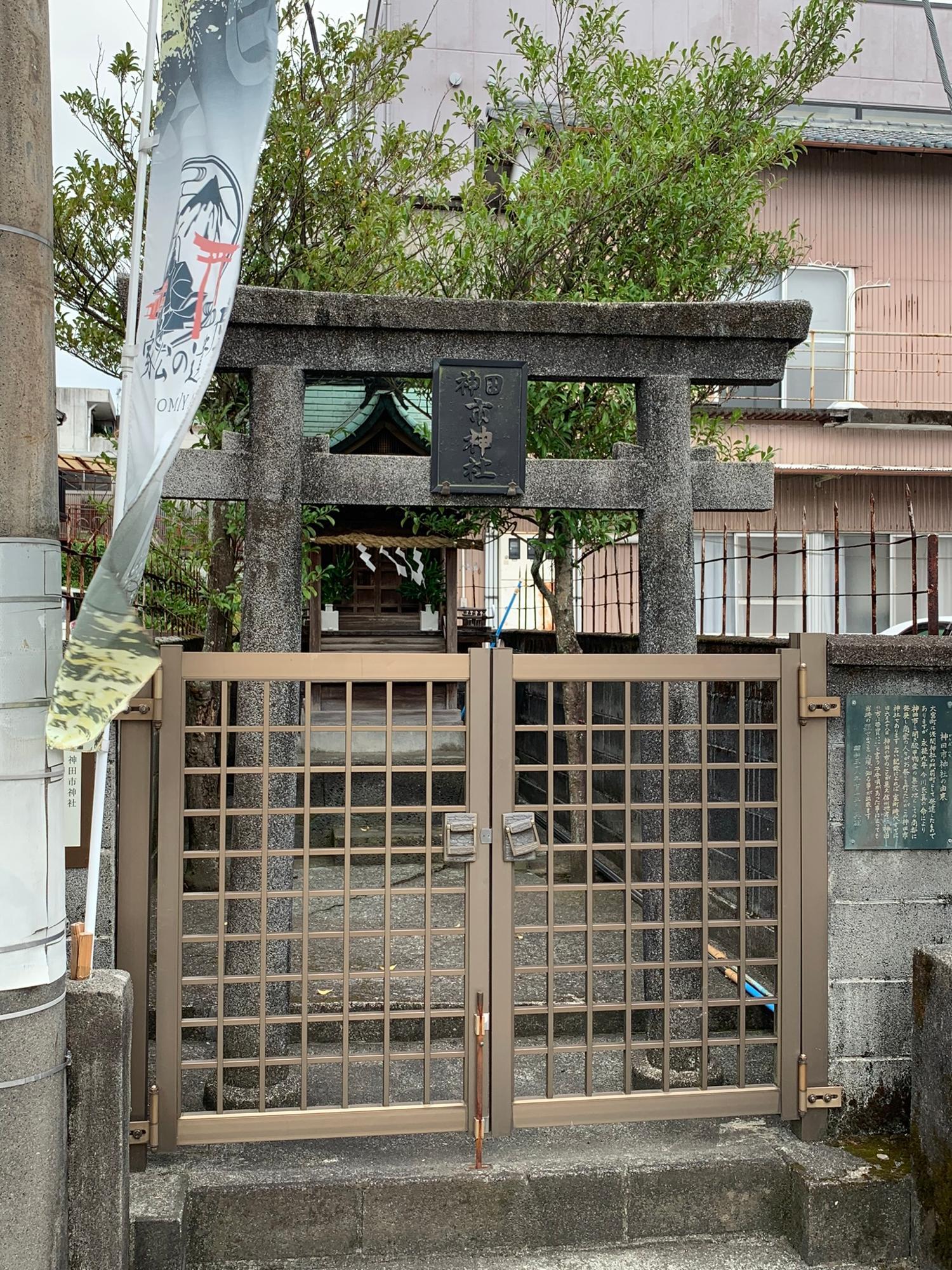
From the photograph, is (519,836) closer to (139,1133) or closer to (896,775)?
(896,775)

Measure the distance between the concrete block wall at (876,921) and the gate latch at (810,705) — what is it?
0.10m

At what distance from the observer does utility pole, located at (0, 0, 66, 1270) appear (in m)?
3.45

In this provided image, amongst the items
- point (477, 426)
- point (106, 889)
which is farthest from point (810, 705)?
point (106, 889)

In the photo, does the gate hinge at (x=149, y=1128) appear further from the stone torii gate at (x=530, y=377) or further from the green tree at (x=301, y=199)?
the green tree at (x=301, y=199)

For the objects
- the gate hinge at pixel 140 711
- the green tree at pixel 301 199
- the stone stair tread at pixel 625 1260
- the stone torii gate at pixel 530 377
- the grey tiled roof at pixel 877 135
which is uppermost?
the grey tiled roof at pixel 877 135

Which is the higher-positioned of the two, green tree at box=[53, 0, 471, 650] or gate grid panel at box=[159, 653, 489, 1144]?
green tree at box=[53, 0, 471, 650]

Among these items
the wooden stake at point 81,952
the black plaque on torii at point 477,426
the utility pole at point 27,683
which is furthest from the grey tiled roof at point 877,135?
the wooden stake at point 81,952

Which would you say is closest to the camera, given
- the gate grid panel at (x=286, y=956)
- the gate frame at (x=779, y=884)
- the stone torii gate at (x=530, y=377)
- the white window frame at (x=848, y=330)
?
the gate grid panel at (x=286, y=956)

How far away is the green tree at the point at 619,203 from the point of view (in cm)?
914

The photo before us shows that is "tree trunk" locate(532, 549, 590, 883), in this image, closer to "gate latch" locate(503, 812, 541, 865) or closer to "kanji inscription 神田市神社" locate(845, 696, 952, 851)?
"kanji inscription 神田市神社" locate(845, 696, 952, 851)

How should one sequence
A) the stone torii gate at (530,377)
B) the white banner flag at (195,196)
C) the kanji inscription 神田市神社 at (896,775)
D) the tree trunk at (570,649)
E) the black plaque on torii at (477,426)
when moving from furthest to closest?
1. the tree trunk at (570,649)
2. the black plaque on torii at (477,426)
3. the stone torii gate at (530,377)
4. the kanji inscription 神田市神社 at (896,775)
5. the white banner flag at (195,196)

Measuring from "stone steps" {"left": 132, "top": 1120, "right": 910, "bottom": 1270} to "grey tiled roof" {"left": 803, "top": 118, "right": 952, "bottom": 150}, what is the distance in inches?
576

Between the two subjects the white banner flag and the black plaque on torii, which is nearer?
the white banner flag

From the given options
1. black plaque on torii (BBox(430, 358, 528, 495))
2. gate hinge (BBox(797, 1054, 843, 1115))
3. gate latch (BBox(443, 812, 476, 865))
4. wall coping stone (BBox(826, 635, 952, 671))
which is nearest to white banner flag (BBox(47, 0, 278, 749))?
black plaque on torii (BBox(430, 358, 528, 495))
